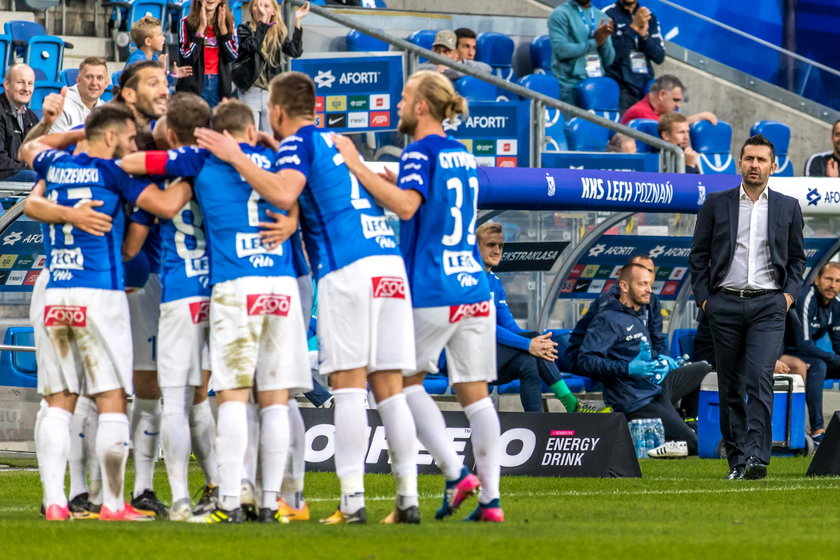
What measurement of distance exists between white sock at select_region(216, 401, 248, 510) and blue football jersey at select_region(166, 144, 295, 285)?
0.57 metres

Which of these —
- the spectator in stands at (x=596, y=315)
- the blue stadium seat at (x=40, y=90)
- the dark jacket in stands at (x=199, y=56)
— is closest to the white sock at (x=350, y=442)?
the spectator in stands at (x=596, y=315)

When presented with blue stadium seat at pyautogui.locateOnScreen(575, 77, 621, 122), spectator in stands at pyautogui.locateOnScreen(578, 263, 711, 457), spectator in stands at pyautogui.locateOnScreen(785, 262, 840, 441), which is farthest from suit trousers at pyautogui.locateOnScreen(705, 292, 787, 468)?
blue stadium seat at pyautogui.locateOnScreen(575, 77, 621, 122)

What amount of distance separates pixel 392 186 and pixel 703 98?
14.7 metres

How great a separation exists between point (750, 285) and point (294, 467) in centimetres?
380

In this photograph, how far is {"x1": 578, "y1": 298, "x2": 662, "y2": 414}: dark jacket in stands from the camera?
38.4 feet

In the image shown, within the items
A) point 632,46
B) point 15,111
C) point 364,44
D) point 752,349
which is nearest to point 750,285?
point 752,349

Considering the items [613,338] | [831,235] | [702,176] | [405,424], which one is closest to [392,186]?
[405,424]

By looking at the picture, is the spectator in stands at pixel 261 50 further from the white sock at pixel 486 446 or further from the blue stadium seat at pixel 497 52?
the white sock at pixel 486 446

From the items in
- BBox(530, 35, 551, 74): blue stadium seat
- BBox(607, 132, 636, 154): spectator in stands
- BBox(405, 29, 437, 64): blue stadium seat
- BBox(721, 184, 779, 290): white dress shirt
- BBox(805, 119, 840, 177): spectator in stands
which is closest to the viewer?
BBox(721, 184, 779, 290): white dress shirt

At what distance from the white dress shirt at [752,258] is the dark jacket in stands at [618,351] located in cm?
201

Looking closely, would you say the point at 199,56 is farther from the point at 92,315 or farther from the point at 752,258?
the point at 92,315

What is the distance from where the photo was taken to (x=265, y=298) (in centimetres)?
662

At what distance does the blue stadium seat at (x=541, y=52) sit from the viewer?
62.3 ft

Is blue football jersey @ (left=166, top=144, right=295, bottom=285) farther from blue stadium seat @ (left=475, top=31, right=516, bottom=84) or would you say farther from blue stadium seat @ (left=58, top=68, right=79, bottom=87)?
blue stadium seat @ (left=475, top=31, right=516, bottom=84)
